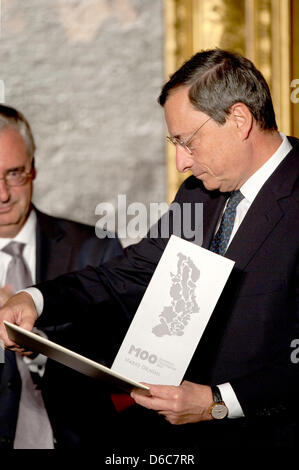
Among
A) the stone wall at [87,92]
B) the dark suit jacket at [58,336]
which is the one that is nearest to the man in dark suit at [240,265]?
the dark suit jacket at [58,336]

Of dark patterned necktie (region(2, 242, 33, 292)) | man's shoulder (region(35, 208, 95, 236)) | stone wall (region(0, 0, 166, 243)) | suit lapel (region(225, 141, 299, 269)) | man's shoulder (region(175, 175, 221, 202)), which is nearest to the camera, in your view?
suit lapel (region(225, 141, 299, 269))

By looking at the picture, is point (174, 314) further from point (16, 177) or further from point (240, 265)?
point (16, 177)

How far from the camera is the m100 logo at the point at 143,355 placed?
6.81 ft

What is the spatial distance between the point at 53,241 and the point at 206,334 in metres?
1.03

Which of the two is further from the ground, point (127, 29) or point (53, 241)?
point (127, 29)

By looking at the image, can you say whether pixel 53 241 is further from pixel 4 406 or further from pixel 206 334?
pixel 206 334

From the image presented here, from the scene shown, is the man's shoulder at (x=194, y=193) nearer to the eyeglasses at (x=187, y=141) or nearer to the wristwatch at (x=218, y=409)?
the eyeglasses at (x=187, y=141)

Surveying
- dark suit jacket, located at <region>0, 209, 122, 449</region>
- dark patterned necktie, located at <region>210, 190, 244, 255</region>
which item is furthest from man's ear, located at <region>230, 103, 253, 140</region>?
dark suit jacket, located at <region>0, 209, 122, 449</region>

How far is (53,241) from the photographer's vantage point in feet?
9.88

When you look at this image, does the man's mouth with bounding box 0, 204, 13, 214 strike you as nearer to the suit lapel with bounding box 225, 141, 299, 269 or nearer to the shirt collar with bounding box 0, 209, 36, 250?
the shirt collar with bounding box 0, 209, 36, 250

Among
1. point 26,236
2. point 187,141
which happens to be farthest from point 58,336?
point 187,141

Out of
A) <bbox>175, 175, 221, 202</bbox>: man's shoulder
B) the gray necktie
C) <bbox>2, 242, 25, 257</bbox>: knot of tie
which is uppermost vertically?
<bbox>175, 175, 221, 202</bbox>: man's shoulder

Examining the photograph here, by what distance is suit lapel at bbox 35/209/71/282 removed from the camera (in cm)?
295
